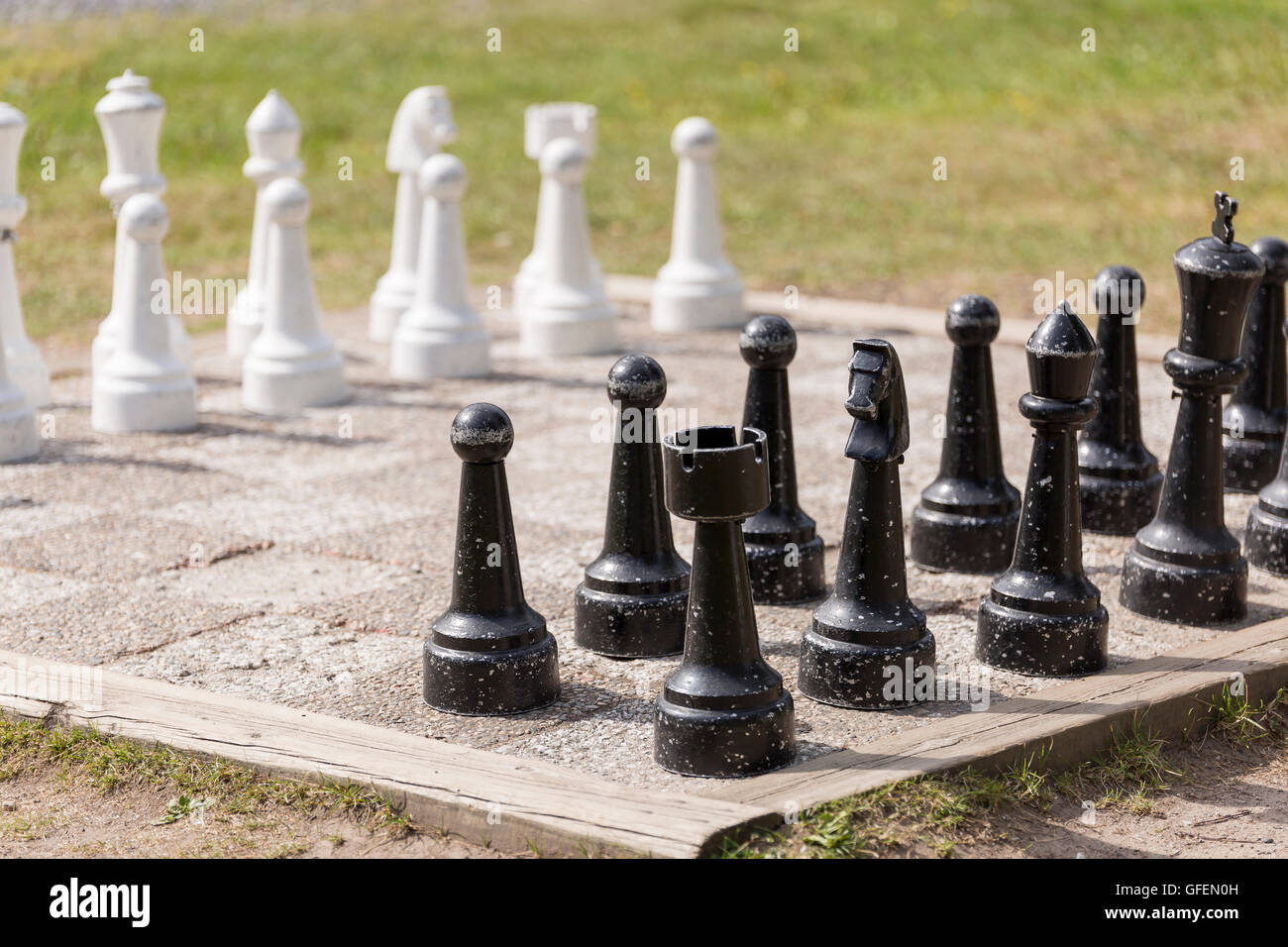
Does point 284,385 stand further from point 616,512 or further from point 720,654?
point 720,654

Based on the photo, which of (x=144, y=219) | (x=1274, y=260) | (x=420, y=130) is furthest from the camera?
(x=420, y=130)

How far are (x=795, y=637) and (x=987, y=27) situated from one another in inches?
515

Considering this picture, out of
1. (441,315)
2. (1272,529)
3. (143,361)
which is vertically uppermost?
(441,315)

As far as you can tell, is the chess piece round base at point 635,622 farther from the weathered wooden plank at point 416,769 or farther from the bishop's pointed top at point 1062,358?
the bishop's pointed top at point 1062,358

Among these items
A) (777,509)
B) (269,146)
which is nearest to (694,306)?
(269,146)

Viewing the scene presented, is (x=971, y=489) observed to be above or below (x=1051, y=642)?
above

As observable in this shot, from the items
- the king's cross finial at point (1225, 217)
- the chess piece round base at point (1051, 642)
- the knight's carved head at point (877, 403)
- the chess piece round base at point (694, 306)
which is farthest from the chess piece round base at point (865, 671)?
the chess piece round base at point (694, 306)

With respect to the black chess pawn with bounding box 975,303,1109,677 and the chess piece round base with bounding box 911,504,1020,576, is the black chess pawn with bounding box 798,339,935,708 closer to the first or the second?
the black chess pawn with bounding box 975,303,1109,677

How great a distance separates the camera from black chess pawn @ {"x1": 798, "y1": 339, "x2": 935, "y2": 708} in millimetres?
3551

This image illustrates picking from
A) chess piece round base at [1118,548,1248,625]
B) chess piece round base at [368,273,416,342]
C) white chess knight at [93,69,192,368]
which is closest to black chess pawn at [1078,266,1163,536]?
chess piece round base at [1118,548,1248,625]

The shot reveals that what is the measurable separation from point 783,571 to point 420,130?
373 cm

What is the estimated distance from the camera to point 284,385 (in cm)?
632

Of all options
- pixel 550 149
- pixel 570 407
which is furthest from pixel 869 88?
pixel 570 407
